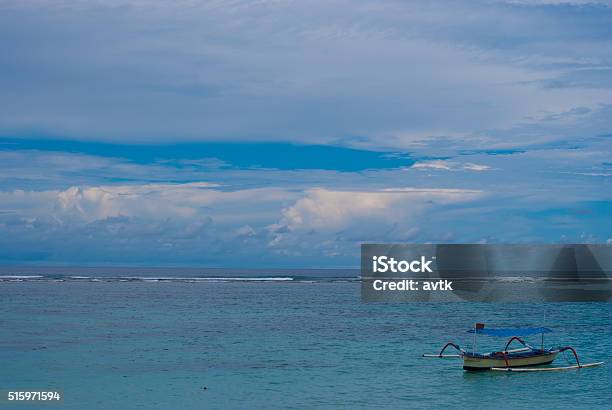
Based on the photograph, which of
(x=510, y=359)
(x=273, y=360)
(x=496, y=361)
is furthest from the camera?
(x=273, y=360)

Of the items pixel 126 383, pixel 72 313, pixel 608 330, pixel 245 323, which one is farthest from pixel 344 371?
pixel 72 313

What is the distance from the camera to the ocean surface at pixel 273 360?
1262 inches

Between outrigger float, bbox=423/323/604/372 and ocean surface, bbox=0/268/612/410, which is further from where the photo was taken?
outrigger float, bbox=423/323/604/372

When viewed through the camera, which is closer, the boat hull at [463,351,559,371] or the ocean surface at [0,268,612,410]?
the ocean surface at [0,268,612,410]

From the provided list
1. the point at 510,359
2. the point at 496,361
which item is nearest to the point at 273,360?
the point at 496,361

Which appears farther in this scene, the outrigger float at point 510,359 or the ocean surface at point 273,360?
the outrigger float at point 510,359

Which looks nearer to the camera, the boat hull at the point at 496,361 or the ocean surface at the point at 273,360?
the ocean surface at the point at 273,360

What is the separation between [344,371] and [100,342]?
19010 millimetres

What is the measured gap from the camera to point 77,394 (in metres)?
32.4

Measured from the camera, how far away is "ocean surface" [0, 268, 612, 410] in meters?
32.1

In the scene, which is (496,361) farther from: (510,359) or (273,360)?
(273,360)

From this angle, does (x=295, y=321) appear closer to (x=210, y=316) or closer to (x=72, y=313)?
(x=210, y=316)

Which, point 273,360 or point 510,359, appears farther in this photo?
point 273,360

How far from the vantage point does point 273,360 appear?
4191 cm
